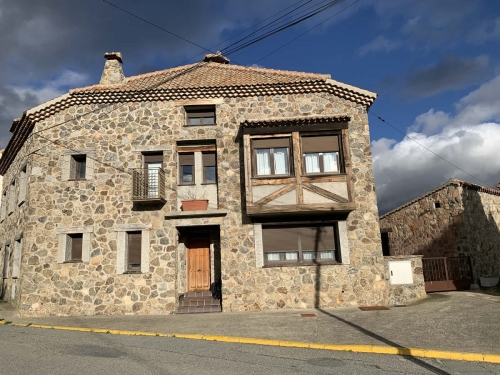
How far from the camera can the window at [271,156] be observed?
1346cm

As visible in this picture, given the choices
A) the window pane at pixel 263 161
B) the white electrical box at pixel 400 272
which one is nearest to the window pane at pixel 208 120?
the window pane at pixel 263 161

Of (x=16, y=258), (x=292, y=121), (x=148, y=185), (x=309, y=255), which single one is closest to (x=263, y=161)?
(x=292, y=121)

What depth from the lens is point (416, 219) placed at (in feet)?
59.8

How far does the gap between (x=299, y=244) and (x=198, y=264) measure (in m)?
4.10

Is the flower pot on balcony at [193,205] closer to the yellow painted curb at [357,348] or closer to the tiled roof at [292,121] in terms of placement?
the tiled roof at [292,121]

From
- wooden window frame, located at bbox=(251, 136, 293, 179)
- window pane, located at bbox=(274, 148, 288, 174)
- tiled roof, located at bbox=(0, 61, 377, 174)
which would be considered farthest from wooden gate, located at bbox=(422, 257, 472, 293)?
tiled roof, located at bbox=(0, 61, 377, 174)

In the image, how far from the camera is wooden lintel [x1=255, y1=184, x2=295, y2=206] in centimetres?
1299

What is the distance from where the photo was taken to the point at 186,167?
47.4 feet

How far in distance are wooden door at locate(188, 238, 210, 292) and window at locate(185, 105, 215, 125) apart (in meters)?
4.69

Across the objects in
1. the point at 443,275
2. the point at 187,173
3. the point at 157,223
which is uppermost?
the point at 187,173

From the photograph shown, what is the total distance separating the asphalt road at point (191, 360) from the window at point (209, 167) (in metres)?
6.98

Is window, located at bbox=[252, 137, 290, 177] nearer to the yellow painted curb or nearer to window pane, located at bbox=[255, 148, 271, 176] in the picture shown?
window pane, located at bbox=[255, 148, 271, 176]

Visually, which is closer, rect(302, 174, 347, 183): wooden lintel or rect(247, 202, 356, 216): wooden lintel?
rect(247, 202, 356, 216): wooden lintel

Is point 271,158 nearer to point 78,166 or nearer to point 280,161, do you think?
point 280,161
